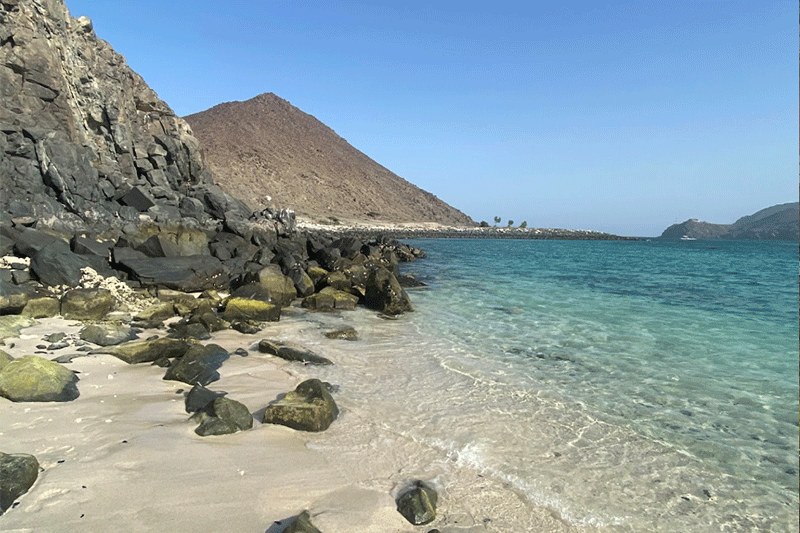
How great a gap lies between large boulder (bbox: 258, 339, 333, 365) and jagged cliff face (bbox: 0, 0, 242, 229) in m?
13.2

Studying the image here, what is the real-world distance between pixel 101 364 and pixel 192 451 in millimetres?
3217

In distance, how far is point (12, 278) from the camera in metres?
10.2

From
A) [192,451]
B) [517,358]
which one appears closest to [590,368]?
[517,358]

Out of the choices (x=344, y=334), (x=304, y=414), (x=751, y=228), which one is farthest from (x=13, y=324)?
(x=751, y=228)

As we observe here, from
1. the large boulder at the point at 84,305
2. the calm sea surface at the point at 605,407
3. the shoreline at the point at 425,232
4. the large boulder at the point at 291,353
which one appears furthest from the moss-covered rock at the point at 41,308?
the shoreline at the point at 425,232

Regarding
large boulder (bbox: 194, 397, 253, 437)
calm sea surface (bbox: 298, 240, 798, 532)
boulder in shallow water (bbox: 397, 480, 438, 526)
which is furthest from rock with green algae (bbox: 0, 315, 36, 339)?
boulder in shallow water (bbox: 397, 480, 438, 526)

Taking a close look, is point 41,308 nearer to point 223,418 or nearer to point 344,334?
point 344,334

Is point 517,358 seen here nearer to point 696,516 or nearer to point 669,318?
point 696,516

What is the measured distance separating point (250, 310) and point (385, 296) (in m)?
3.53

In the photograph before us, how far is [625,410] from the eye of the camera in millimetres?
5773

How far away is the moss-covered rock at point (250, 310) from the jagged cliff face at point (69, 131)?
420 inches

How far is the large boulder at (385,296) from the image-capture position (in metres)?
11.8

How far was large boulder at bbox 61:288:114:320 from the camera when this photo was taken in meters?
8.87

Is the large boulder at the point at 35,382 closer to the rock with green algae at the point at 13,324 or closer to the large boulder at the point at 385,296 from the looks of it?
the rock with green algae at the point at 13,324
